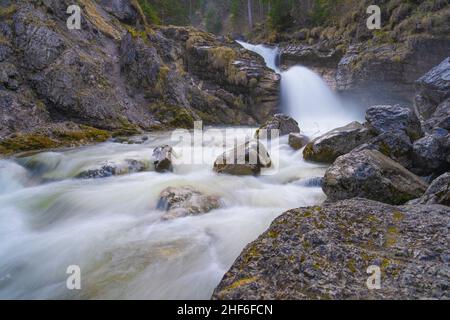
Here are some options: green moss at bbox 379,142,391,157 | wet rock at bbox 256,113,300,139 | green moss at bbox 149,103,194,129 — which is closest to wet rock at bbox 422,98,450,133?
green moss at bbox 379,142,391,157

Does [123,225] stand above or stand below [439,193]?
below

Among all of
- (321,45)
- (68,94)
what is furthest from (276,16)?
(68,94)

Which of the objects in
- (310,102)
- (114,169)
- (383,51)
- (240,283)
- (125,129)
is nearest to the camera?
(240,283)

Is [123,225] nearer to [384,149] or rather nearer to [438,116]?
[384,149]

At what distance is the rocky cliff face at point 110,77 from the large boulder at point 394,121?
414 inches

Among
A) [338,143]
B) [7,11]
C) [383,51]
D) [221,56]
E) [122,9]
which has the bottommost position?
[338,143]

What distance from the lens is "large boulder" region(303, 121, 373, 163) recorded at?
30.0 feet

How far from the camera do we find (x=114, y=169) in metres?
9.16

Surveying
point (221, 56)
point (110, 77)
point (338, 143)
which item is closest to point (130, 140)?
point (110, 77)

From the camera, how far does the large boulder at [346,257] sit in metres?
2.52

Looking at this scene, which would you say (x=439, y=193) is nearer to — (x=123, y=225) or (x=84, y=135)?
(x=123, y=225)

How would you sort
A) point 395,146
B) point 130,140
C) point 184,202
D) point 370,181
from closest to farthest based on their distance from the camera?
1. point 370,181
2. point 184,202
3. point 395,146
4. point 130,140

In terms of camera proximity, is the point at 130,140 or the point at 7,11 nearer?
the point at 130,140

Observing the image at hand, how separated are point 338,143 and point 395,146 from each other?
1.67 m
